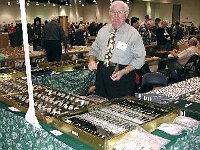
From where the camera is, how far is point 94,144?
1554 millimetres

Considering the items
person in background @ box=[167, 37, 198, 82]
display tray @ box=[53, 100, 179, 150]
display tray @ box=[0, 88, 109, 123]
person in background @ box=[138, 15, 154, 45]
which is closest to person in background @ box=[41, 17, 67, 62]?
person in background @ box=[138, 15, 154, 45]

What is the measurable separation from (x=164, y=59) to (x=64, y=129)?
198 inches

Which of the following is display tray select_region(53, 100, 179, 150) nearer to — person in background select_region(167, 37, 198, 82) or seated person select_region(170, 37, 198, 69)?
person in background select_region(167, 37, 198, 82)

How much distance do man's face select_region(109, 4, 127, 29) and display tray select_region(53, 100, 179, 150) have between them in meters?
0.97

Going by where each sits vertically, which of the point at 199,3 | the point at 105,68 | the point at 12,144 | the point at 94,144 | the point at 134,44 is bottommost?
the point at 12,144

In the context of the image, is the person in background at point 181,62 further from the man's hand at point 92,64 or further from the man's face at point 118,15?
the man's face at point 118,15

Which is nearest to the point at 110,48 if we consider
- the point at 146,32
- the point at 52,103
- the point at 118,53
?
the point at 118,53

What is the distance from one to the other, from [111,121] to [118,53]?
1.19 m

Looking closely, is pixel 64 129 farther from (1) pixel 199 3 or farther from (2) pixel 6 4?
(2) pixel 6 4

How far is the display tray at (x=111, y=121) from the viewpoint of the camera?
1563mm

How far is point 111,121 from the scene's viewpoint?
1787 millimetres

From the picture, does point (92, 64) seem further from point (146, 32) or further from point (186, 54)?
point (146, 32)

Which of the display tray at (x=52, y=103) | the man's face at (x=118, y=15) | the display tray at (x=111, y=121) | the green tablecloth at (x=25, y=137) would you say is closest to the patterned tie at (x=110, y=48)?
the man's face at (x=118, y=15)

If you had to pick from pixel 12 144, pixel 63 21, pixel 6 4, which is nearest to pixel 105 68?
pixel 12 144
